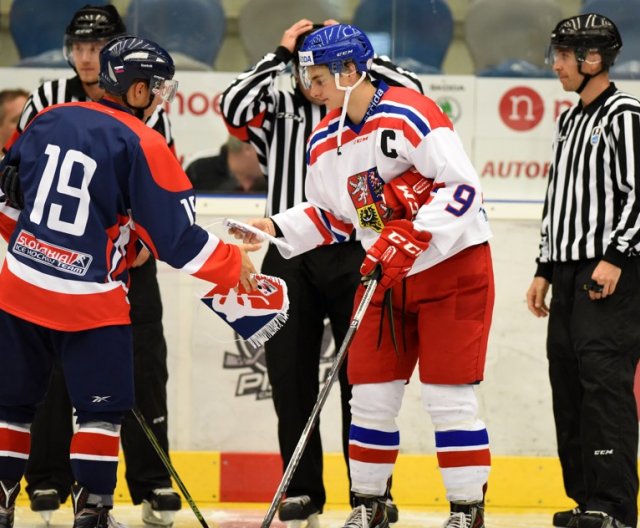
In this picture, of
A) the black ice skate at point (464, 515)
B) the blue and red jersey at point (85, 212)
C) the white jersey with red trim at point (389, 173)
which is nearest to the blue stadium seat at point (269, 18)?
the white jersey with red trim at point (389, 173)

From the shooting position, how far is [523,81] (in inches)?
190

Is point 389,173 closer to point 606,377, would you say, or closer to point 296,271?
point 296,271

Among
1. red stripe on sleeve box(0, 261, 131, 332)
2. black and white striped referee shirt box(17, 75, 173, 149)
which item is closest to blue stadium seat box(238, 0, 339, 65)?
black and white striped referee shirt box(17, 75, 173, 149)

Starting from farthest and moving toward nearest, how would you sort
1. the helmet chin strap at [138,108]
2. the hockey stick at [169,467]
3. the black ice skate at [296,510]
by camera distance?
1. the black ice skate at [296,510]
2. the hockey stick at [169,467]
3. the helmet chin strap at [138,108]

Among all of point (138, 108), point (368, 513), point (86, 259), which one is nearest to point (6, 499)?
point (86, 259)

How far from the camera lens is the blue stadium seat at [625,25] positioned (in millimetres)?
4801

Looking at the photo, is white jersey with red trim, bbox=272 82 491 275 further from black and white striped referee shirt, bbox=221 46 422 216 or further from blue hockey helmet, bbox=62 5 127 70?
blue hockey helmet, bbox=62 5 127 70

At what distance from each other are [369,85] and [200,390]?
5.63 ft

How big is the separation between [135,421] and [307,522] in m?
0.65

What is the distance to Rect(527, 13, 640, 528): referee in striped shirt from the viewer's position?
3.59m

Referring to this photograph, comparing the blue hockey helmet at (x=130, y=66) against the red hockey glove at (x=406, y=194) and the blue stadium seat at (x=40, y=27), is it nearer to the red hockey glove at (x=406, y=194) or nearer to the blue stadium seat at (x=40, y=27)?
the red hockey glove at (x=406, y=194)

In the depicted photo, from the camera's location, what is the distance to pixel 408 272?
3127 millimetres

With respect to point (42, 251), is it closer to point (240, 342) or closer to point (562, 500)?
point (240, 342)

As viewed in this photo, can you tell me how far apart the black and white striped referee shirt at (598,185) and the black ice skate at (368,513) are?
3.32 feet
